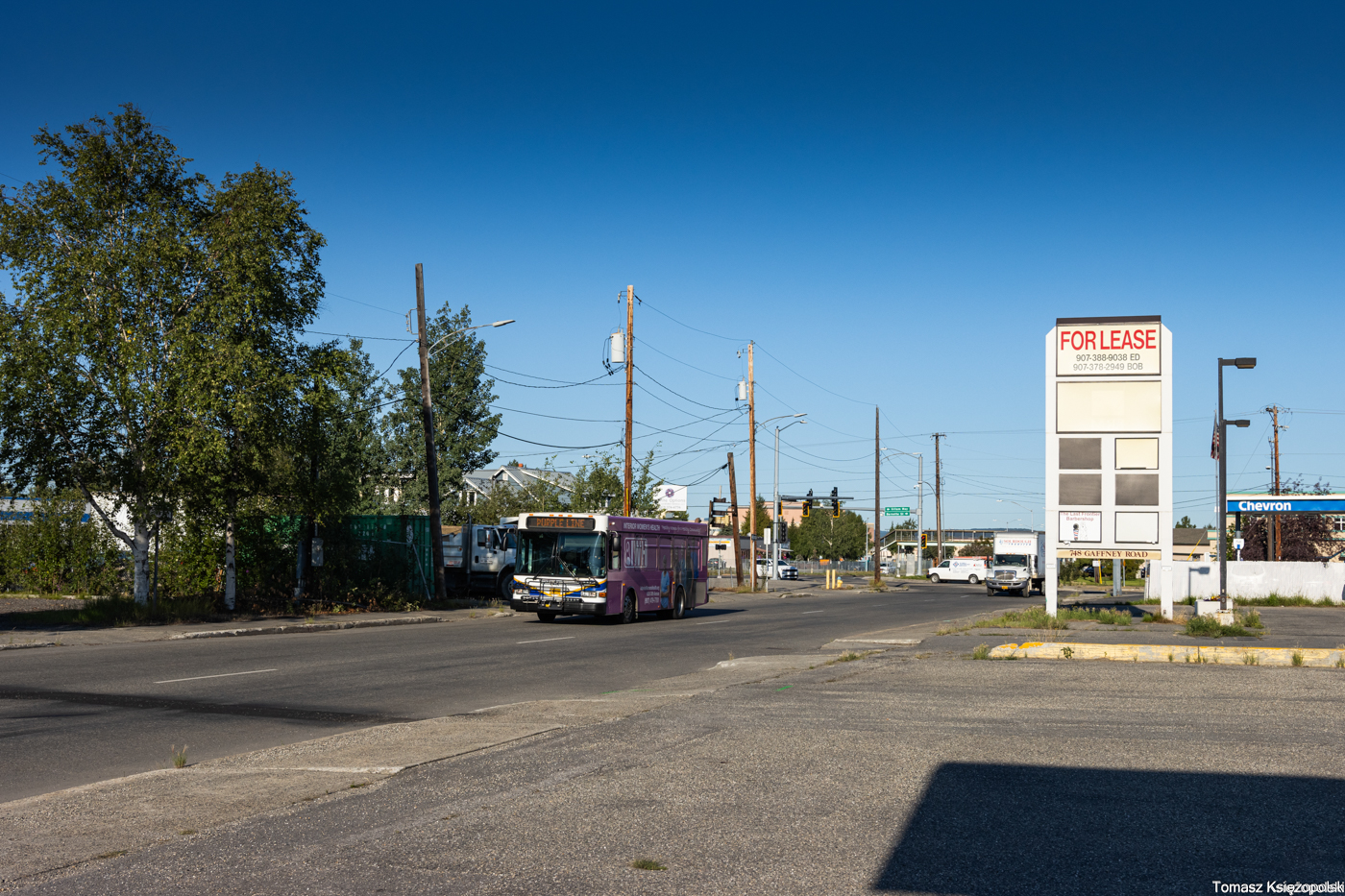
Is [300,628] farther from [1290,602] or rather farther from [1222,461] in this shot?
[1290,602]

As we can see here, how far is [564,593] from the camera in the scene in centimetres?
2738

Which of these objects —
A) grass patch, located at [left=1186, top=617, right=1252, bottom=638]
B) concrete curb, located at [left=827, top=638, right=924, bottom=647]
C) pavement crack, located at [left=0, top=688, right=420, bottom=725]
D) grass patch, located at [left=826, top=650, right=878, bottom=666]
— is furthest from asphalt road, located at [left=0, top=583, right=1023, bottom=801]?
grass patch, located at [left=1186, top=617, right=1252, bottom=638]

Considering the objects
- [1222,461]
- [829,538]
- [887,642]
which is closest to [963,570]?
[1222,461]

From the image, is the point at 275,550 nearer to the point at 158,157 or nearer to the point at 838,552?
the point at 158,157

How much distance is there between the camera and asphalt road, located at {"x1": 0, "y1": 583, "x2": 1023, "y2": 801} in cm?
977

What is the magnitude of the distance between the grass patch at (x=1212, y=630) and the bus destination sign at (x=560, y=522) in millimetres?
13424

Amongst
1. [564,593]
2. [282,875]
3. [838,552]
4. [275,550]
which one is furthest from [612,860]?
[838,552]

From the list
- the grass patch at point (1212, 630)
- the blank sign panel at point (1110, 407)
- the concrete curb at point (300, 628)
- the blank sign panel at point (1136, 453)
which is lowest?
the concrete curb at point (300, 628)

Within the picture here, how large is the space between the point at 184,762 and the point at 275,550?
22.4 m

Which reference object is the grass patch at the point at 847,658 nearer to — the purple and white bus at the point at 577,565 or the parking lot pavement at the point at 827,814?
the parking lot pavement at the point at 827,814

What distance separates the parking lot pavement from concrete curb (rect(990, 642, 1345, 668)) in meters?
5.81

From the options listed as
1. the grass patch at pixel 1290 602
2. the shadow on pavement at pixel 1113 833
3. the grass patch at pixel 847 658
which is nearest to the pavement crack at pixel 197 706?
the shadow on pavement at pixel 1113 833

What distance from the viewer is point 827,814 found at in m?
6.66

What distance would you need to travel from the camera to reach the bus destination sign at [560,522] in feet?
89.8
